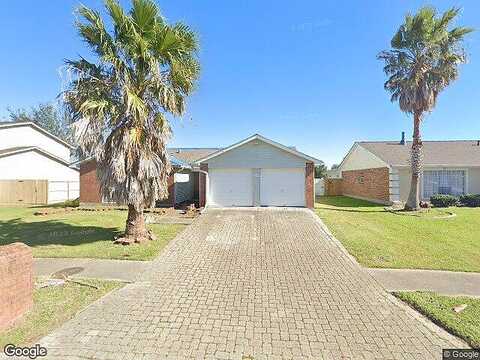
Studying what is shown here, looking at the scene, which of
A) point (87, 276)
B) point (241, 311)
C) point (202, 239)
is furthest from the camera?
point (202, 239)

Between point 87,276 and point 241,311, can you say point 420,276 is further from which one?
point 87,276

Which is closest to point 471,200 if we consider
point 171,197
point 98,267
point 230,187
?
point 230,187

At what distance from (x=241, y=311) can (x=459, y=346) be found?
10.8 ft

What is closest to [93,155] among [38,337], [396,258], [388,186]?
[38,337]

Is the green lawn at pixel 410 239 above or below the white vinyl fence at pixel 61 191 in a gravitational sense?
below

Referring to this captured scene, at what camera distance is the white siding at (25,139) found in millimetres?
27425

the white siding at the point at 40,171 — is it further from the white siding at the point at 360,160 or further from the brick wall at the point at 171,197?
the white siding at the point at 360,160

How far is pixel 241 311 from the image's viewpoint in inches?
194

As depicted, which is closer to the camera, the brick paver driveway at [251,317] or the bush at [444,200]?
the brick paver driveway at [251,317]

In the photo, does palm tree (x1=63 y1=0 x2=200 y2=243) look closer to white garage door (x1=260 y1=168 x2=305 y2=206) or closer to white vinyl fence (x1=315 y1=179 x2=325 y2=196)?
white garage door (x1=260 y1=168 x2=305 y2=206)

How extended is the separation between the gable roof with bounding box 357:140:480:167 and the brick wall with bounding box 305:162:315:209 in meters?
7.40

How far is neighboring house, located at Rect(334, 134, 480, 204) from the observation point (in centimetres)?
1995

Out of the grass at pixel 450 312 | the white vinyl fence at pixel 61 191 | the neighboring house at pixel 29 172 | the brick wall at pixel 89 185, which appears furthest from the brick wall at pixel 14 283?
the white vinyl fence at pixel 61 191

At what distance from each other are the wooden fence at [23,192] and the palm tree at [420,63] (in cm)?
2698
